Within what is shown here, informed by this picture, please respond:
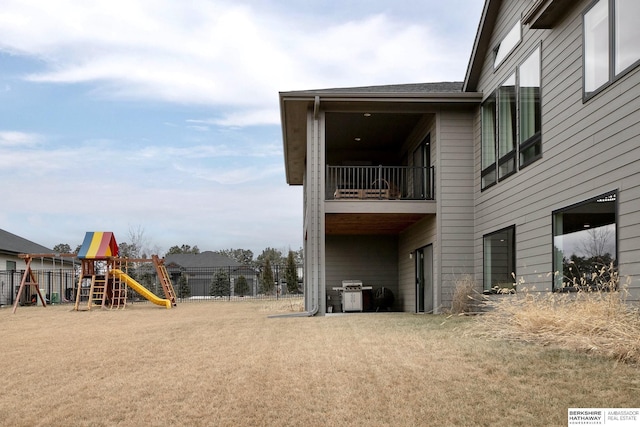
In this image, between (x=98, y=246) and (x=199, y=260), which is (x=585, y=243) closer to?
(x=98, y=246)

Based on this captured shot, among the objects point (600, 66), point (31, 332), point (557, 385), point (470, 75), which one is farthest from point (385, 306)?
point (557, 385)

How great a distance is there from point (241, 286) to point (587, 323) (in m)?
31.4

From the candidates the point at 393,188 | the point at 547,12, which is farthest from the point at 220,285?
the point at 547,12

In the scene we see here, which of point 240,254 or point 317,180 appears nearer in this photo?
point 317,180

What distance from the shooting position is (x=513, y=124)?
11.7 metres

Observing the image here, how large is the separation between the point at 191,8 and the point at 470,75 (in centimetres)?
635

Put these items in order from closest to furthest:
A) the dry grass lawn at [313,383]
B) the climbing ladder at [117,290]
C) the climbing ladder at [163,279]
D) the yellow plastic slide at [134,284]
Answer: the dry grass lawn at [313,383] < the climbing ladder at [117,290] < the yellow plastic slide at [134,284] < the climbing ladder at [163,279]

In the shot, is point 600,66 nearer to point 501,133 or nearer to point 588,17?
point 588,17

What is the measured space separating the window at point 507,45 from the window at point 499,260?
3.44 metres

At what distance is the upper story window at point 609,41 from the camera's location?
7.54 m

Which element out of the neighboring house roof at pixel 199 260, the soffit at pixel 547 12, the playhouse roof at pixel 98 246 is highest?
the soffit at pixel 547 12

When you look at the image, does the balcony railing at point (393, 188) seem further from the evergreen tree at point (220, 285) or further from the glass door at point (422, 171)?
the evergreen tree at point (220, 285)

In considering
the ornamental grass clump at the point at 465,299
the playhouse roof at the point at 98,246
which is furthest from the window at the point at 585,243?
the playhouse roof at the point at 98,246

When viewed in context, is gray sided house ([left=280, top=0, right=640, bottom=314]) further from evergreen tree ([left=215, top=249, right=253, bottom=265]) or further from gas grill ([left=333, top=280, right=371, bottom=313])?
evergreen tree ([left=215, top=249, right=253, bottom=265])
